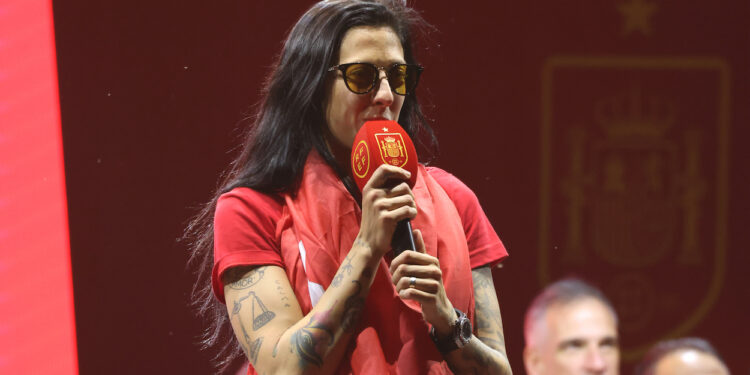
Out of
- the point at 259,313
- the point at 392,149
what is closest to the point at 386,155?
the point at 392,149

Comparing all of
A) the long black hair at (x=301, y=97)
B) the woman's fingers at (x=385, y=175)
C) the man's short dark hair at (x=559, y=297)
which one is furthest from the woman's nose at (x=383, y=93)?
the man's short dark hair at (x=559, y=297)

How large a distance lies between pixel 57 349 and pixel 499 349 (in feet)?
A: 4.12

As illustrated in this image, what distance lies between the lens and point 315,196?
4.75 feet

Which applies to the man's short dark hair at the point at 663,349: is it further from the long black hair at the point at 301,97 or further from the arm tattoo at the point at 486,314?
the long black hair at the point at 301,97

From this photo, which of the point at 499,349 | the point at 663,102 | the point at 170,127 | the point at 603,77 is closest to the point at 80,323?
the point at 170,127

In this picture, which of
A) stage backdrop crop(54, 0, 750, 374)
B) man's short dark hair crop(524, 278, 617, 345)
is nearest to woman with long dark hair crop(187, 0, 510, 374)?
stage backdrop crop(54, 0, 750, 374)

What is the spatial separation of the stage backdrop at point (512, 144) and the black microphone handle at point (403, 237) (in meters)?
1.11

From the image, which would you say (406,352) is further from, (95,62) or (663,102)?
(663,102)

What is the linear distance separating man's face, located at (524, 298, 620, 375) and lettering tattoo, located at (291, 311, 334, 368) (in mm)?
1467

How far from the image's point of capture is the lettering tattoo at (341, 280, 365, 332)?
1312mm

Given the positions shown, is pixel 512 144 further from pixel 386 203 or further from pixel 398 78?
pixel 386 203

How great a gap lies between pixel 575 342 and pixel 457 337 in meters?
1.48

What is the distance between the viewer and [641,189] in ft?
9.02

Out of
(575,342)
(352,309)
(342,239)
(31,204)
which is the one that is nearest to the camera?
(352,309)
